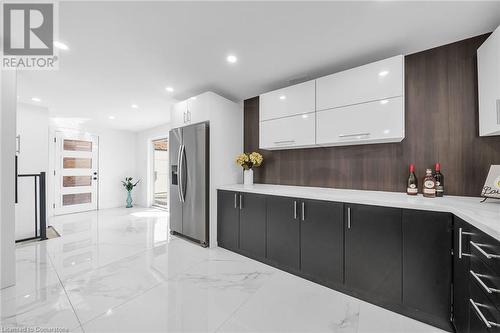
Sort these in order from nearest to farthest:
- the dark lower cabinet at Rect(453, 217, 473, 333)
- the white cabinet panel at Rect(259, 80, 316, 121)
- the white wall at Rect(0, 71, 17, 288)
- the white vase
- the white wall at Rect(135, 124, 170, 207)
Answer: the dark lower cabinet at Rect(453, 217, 473, 333)
the white wall at Rect(0, 71, 17, 288)
the white cabinet panel at Rect(259, 80, 316, 121)
the white vase
the white wall at Rect(135, 124, 170, 207)

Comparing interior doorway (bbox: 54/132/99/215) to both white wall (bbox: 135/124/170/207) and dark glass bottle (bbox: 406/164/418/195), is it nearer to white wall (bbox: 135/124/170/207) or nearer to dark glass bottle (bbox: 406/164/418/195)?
white wall (bbox: 135/124/170/207)

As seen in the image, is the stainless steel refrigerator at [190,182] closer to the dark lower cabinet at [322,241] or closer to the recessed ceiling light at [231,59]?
the recessed ceiling light at [231,59]

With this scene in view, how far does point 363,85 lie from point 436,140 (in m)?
0.87

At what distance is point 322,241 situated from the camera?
80.0 inches

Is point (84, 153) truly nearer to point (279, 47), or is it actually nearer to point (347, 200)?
point (279, 47)

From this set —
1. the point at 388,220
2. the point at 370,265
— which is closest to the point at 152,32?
the point at 388,220

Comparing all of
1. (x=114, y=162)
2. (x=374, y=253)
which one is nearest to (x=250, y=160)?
(x=374, y=253)

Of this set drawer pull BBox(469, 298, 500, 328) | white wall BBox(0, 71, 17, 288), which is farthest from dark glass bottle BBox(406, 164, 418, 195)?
white wall BBox(0, 71, 17, 288)

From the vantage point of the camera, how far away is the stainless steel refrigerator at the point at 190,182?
3.02m

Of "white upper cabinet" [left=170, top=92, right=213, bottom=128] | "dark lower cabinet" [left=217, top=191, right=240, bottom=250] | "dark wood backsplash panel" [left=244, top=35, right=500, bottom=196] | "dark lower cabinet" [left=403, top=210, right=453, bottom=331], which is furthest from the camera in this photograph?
"white upper cabinet" [left=170, top=92, right=213, bottom=128]

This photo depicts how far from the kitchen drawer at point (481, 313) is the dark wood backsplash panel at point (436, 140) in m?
1.06

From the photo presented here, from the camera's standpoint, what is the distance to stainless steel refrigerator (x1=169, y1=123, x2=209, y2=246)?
3020mm

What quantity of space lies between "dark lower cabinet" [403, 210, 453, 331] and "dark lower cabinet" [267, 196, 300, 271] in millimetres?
939

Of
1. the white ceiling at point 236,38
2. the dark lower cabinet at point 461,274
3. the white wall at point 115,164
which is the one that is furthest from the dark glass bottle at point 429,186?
the white wall at point 115,164
